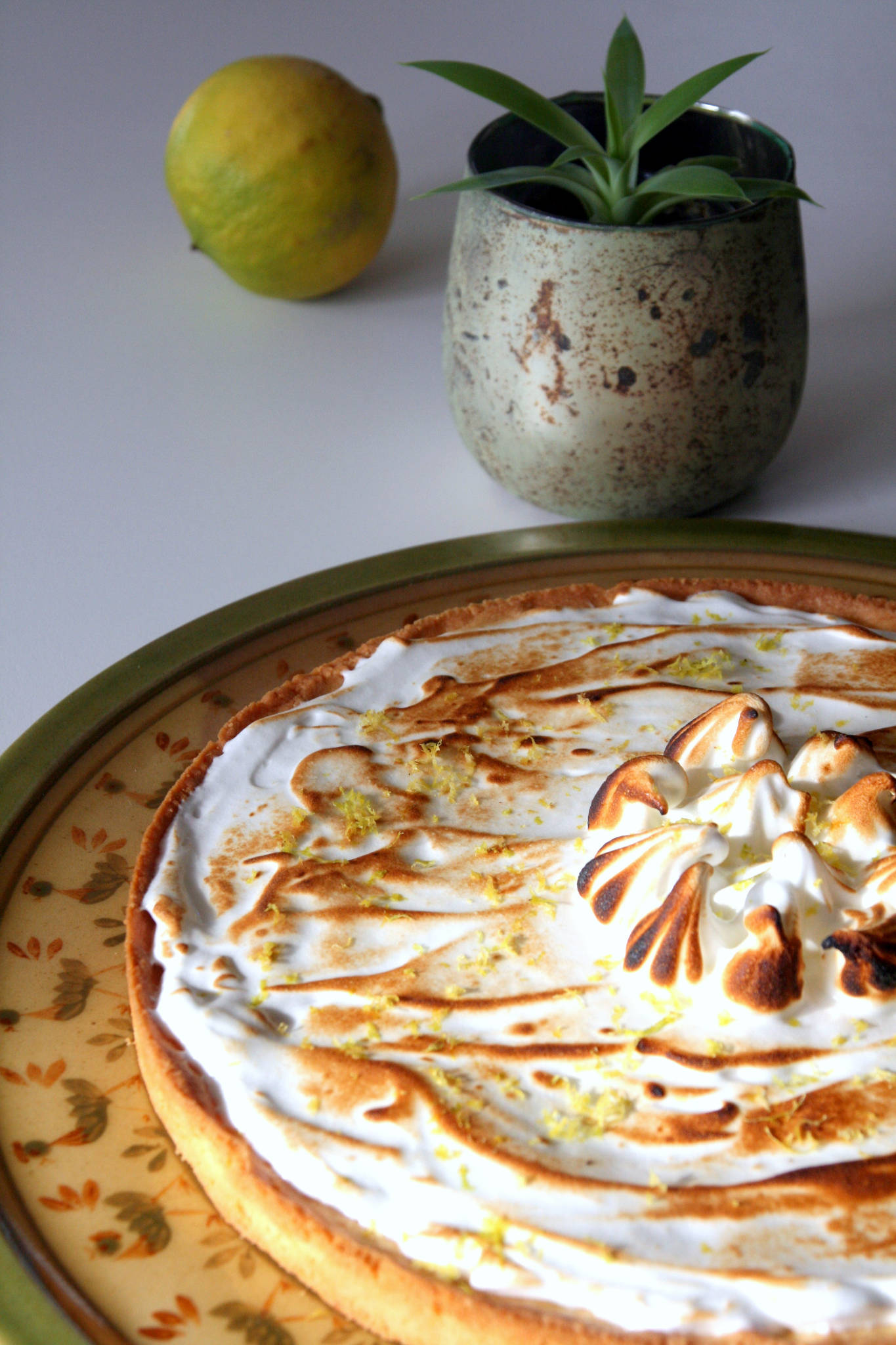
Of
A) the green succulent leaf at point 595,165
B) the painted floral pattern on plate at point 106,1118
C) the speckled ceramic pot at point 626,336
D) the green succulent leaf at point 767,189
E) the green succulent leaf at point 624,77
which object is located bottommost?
the painted floral pattern on plate at point 106,1118

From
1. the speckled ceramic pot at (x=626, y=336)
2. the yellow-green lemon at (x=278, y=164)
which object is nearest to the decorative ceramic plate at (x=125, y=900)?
the speckled ceramic pot at (x=626, y=336)

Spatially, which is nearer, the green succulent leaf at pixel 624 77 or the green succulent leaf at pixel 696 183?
the green succulent leaf at pixel 696 183

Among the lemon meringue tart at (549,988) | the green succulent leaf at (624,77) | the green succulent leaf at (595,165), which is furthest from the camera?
the green succulent leaf at (624,77)

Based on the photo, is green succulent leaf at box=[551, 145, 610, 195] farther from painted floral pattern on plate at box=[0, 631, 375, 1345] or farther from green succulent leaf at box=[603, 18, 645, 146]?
painted floral pattern on plate at box=[0, 631, 375, 1345]

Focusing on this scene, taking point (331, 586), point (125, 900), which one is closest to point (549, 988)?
point (125, 900)

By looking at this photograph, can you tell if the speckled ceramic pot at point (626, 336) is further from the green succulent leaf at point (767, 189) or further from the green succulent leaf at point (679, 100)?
the green succulent leaf at point (679, 100)

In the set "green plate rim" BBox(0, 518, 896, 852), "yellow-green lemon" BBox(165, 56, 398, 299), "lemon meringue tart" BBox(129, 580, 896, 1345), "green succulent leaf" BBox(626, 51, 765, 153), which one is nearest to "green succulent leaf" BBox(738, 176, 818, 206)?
"green succulent leaf" BBox(626, 51, 765, 153)

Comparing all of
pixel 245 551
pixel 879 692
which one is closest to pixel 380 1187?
pixel 879 692
